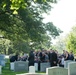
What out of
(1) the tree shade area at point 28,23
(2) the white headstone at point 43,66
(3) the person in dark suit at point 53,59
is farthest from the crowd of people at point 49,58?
(1) the tree shade area at point 28,23

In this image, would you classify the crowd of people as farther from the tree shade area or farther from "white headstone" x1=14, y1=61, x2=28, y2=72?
the tree shade area

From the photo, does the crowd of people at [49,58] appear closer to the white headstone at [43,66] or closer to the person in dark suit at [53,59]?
the person in dark suit at [53,59]

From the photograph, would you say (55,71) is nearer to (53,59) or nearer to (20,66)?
(20,66)

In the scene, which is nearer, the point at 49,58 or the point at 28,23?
the point at 49,58

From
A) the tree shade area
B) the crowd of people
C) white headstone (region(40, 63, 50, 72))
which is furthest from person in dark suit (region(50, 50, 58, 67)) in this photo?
the tree shade area

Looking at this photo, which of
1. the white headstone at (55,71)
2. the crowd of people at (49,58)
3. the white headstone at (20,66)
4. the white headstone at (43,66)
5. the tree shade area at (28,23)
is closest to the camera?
the white headstone at (55,71)

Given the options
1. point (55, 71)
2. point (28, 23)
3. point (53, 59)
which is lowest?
point (55, 71)

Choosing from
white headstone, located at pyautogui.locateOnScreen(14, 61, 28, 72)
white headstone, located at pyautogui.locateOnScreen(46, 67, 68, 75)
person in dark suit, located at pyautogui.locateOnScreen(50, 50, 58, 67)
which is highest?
person in dark suit, located at pyautogui.locateOnScreen(50, 50, 58, 67)

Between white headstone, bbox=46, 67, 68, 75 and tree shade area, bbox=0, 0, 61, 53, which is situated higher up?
tree shade area, bbox=0, 0, 61, 53

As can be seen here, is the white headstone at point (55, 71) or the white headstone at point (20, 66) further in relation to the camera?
the white headstone at point (20, 66)

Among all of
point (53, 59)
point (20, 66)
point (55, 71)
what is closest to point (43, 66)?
point (53, 59)

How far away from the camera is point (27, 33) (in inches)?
1567

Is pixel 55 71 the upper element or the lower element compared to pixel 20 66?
lower

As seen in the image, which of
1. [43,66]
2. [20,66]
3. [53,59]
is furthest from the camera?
[53,59]
